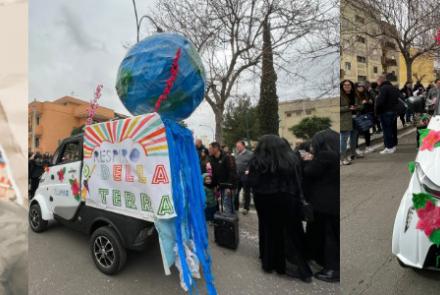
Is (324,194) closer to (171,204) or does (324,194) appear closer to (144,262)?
(171,204)

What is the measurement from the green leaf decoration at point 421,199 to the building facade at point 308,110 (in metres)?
0.58

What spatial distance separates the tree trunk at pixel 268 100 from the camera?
1.97 meters

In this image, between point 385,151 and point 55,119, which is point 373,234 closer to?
point 55,119

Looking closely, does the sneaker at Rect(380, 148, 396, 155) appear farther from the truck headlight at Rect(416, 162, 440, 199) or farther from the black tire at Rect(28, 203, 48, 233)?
the black tire at Rect(28, 203, 48, 233)

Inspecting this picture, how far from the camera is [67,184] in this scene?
2.27 m

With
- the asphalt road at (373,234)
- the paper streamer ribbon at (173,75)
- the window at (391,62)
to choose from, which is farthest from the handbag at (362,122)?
the window at (391,62)

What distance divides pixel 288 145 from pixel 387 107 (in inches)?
106

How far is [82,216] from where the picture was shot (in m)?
2.19

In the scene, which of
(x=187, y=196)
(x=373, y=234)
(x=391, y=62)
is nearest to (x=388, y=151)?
(x=373, y=234)

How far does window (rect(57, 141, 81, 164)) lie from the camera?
191cm

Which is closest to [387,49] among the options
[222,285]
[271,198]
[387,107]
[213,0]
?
[387,107]

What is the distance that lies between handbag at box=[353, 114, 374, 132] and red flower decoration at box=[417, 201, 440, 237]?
2.61m

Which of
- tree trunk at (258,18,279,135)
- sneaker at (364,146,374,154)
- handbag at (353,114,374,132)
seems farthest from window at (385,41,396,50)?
tree trunk at (258,18,279,135)

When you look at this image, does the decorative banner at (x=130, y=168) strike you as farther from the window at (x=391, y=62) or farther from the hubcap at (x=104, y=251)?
the window at (x=391, y=62)
